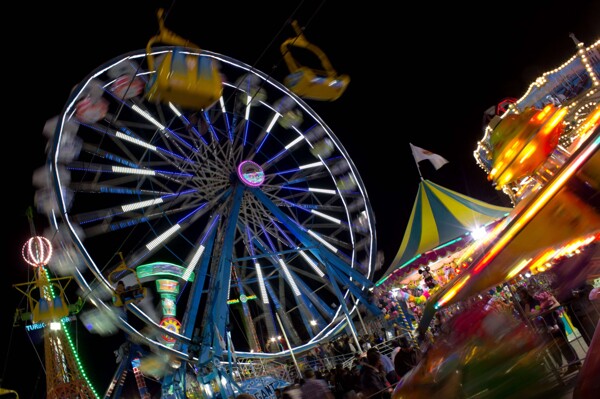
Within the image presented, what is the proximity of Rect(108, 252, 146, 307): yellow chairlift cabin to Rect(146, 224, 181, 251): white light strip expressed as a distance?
0.80m

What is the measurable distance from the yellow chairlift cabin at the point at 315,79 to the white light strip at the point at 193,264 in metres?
6.50

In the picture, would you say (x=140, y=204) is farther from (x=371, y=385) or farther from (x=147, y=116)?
(x=371, y=385)

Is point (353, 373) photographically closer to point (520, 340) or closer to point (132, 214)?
point (520, 340)

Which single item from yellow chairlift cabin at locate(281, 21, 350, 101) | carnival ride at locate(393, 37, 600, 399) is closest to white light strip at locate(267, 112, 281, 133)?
yellow chairlift cabin at locate(281, 21, 350, 101)

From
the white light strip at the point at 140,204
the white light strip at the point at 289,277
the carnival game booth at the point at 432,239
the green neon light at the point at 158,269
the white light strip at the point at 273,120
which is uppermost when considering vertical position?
the white light strip at the point at 273,120

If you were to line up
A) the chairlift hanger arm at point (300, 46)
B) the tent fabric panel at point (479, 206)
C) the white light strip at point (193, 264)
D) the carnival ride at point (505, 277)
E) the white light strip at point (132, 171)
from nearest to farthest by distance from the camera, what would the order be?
1. the carnival ride at point (505, 277)
2. the chairlift hanger arm at point (300, 46)
3. the white light strip at point (132, 171)
4. the tent fabric panel at point (479, 206)
5. the white light strip at point (193, 264)

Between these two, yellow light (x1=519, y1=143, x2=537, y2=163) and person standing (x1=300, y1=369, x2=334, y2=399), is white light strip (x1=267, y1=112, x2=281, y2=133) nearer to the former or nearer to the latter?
yellow light (x1=519, y1=143, x2=537, y2=163)

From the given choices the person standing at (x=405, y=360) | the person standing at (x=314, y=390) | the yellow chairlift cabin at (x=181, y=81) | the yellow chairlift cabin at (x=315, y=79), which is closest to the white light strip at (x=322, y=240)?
the yellow chairlift cabin at (x=315, y=79)

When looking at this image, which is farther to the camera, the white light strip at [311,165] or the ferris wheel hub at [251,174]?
the white light strip at [311,165]

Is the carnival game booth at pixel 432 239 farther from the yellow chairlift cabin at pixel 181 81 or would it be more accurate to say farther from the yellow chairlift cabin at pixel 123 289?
the yellow chairlift cabin at pixel 181 81

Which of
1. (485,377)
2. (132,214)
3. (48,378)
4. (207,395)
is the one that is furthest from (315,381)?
(48,378)

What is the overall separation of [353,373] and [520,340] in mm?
4604

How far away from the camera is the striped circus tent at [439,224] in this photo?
1162cm

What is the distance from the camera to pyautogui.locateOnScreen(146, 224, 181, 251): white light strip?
11094mm
